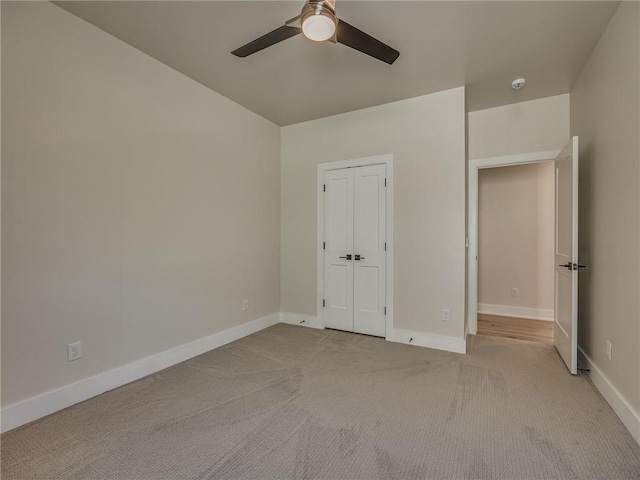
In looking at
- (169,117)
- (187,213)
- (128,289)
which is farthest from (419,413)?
(169,117)

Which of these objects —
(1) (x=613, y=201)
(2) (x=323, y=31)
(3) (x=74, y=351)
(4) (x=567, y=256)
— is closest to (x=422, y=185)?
(4) (x=567, y=256)

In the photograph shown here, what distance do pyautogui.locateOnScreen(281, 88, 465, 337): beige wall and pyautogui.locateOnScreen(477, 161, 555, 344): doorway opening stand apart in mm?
1478

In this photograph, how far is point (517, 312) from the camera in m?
4.70

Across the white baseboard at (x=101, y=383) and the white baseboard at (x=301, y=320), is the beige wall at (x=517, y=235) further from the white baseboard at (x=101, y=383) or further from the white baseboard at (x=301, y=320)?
the white baseboard at (x=101, y=383)

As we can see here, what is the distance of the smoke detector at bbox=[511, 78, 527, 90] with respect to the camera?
2.99 m

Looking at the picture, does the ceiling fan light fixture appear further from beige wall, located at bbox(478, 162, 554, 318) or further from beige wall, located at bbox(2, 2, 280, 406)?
beige wall, located at bbox(478, 162, 554, 318)

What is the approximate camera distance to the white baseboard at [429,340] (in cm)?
317

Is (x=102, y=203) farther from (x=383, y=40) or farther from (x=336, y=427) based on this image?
(x=383, y=40)

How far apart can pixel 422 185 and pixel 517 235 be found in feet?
7.75

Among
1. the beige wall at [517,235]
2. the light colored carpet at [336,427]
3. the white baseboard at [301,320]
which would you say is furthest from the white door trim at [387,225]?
the beige wall at [517,235]

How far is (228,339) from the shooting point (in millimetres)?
3432

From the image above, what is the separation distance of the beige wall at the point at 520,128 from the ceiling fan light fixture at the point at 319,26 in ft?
8.89

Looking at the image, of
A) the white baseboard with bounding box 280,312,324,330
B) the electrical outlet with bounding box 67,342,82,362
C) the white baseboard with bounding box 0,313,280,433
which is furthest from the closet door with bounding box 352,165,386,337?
the electrical outlet with bounding box 67,342,82,362

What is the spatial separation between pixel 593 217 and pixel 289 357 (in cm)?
295
